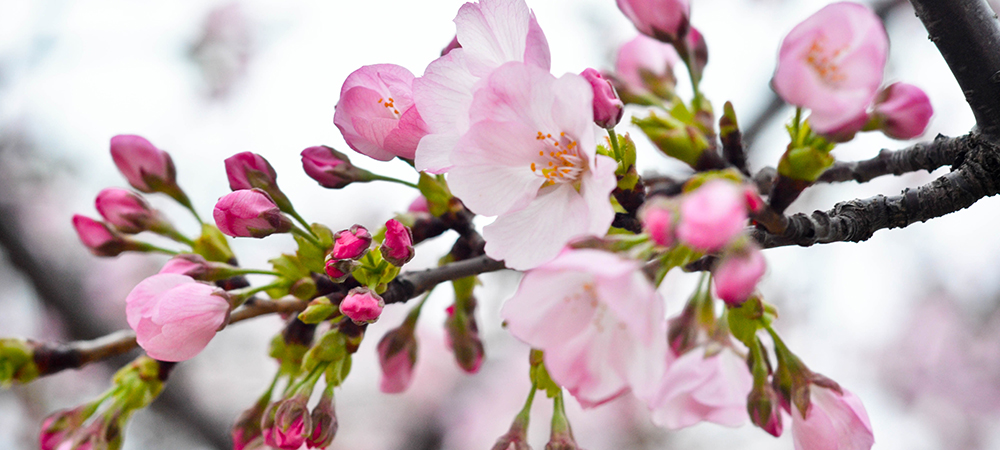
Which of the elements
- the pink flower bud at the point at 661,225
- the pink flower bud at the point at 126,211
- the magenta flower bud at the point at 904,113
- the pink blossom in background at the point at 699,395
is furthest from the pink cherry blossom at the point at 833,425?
the pink flower bud at the point at 126,211

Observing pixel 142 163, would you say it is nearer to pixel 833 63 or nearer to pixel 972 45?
pixel 833 63

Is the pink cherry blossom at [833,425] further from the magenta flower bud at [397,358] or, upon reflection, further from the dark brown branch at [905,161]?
the magenta flower bud at [397,358]

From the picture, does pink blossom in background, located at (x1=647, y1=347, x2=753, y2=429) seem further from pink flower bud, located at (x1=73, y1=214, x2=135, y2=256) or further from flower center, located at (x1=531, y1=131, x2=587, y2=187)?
pink flower bud, located at (x1=73, y1=214, x2=135, y2=256)

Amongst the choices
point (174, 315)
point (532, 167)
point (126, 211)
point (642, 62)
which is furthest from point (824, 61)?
point (126, 211)

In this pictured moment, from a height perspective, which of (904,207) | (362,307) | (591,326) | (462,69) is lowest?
(904,207)

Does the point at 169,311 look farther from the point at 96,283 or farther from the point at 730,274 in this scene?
the point at 96,283
